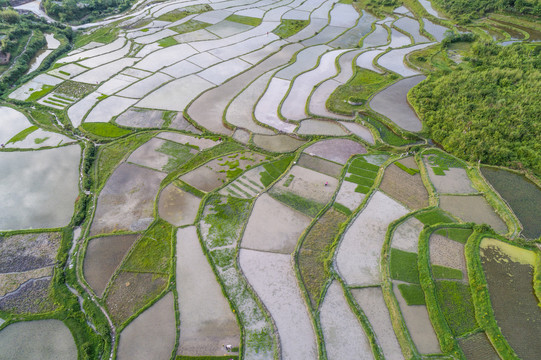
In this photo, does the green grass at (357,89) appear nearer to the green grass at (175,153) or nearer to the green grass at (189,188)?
the green grass at (175,153)

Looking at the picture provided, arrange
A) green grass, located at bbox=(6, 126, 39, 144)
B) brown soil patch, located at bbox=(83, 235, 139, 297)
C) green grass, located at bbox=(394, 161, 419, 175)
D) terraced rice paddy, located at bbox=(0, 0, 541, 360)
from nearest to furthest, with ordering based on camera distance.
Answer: terraced rice paddy, located at bbox=(0, 0, 541, 360) → brown soil patch, located at bbox=(83, 235, 139, 297) → green grass, located at bbox=(394, 161, 419, 175) → green grass, located at bbox=(6, 126, 39, 144)

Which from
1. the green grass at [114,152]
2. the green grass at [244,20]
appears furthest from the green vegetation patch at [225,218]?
the green grass at [244,20]

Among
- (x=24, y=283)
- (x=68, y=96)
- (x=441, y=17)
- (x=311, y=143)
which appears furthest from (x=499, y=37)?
(x=24, y=283)

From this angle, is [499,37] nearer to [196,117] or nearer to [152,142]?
[196,117]

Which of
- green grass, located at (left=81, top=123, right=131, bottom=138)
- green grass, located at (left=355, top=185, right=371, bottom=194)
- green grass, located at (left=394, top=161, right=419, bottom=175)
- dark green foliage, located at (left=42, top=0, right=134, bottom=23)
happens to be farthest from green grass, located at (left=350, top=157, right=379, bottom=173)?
dark green foliage, located at (left=42, top=0, right=134, bottom=23)

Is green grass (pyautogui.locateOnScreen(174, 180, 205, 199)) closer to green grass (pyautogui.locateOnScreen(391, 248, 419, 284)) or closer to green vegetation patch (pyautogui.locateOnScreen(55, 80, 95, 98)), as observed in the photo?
green grass (pyautogui.locateOnScreen(391, 248, 419, 284))

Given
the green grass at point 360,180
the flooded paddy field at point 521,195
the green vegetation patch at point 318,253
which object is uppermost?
the flooded paddy field at point 521,195
